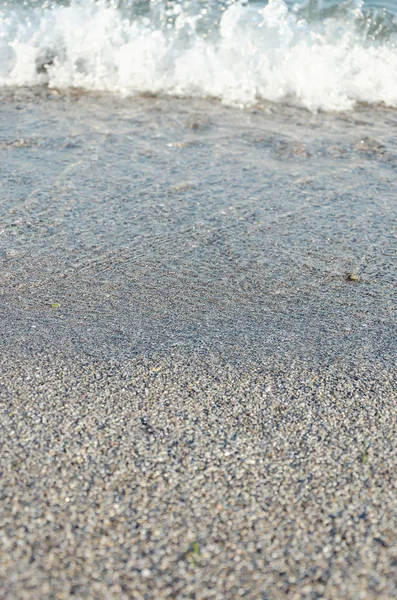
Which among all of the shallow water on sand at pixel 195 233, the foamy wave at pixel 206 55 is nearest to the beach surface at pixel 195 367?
the shallow water on sand at pixel 195 233

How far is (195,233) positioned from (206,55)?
3150mm

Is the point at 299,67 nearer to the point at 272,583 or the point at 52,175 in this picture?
the point at 52,175

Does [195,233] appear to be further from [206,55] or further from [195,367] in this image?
[206,55]

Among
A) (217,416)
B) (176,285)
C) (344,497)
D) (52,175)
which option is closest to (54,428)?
(217,416)

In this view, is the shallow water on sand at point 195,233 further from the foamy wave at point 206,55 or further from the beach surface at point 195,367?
the foamy wave at point 206,55

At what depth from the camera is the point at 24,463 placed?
204cm

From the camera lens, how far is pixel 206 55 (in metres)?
6.29

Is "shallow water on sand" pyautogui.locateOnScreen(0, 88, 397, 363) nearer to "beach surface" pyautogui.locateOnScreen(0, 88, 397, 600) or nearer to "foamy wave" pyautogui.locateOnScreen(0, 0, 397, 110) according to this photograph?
"beach surface" pyautogui.locateOnScreen(0, 88, 397, 600)

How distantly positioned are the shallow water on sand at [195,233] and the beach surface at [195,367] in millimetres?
14

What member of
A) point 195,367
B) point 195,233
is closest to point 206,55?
point 195,233

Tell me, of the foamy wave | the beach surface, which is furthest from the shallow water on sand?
the foamy wave

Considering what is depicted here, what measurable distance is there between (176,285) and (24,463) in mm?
1293

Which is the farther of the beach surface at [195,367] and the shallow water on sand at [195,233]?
the shallow water on sand at [195,233]

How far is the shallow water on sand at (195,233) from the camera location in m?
2.84
